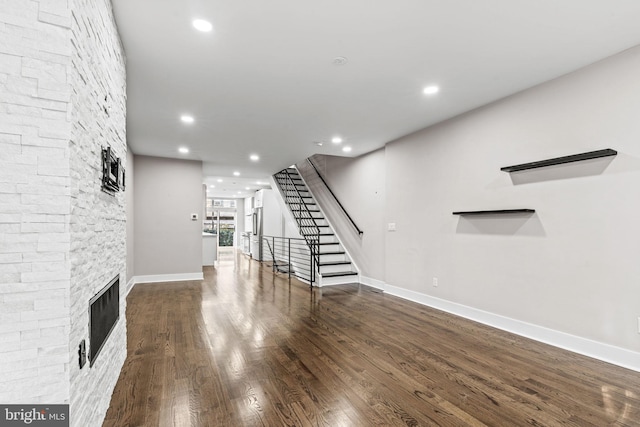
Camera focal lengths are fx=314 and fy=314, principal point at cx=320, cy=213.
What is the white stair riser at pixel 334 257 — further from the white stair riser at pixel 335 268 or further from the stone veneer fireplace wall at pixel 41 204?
the stone veneer fireplace wall at pixel 41 204

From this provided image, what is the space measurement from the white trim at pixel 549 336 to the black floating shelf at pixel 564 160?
1.78 meters

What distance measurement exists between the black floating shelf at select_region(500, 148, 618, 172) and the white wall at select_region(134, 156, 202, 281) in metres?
6.33

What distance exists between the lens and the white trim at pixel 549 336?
2846 millimetres

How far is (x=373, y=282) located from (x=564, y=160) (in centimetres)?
398

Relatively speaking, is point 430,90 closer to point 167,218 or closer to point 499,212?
point 499,212

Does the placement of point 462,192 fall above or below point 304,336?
above

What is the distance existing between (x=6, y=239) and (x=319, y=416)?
193 centimetres

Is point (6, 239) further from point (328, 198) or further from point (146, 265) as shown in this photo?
point (328, 198)

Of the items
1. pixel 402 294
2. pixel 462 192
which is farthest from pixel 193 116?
pixel 402 294

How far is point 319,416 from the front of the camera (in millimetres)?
2068

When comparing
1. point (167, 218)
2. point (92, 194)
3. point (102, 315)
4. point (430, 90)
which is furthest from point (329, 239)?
point (92, 194)

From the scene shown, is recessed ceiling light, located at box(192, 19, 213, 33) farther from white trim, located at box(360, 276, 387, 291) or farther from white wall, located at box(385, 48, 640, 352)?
white trim, located at box(360, 276, 387, 291)

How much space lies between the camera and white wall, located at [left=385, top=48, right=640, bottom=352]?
2889 mm
